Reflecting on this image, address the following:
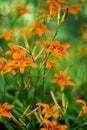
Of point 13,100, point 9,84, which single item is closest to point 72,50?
point 9,84

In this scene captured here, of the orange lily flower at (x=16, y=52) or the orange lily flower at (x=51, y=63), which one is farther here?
the orange lily flower at (x=51, y=63)

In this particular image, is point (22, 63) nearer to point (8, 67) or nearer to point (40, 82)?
point (8, 67)

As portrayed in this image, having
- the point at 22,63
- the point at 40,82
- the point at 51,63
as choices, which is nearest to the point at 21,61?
the point at 22,63

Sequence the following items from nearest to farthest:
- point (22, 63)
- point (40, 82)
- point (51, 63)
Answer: point (22, 63), point (51, 63), point (40, 82)

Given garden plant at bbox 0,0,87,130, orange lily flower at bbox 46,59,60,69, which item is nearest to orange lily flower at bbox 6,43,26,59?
garden plant at bbox 0,0,87,130

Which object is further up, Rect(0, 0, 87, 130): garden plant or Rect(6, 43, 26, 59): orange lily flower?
Rect(6, 43, 26, 59): orange lily flower

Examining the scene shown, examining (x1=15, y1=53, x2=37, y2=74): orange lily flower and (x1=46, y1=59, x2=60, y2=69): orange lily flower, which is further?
(x1=46, y1=59, x2=60, y2=69): orange lily flower

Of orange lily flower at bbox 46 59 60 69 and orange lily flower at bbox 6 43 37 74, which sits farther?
orange lily flower at bbox 46 59 60 69

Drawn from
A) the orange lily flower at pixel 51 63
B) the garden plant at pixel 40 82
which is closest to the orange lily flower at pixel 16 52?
the garden plant at pixel 40 82

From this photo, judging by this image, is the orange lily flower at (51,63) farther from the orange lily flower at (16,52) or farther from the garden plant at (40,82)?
the orange lily flower at (16,52)

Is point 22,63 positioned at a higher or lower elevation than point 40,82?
higher

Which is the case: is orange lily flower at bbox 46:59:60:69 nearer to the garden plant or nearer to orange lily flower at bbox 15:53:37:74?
the garden plant
